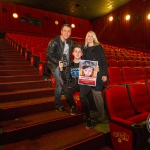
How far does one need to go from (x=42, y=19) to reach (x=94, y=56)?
975cm

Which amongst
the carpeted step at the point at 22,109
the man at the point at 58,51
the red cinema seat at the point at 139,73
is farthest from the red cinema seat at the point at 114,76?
the carpeted step at the point at 22,109

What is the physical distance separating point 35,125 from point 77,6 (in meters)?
9.03

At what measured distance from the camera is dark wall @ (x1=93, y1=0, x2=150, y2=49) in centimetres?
803

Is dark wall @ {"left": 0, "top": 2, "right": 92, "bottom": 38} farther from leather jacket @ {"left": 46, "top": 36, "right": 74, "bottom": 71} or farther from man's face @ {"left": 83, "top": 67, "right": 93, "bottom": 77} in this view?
man's face @ {"left": 83, "top": 67, "right": 93, "bottom": 77}

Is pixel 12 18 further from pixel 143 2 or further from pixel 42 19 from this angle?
pixel 143 2

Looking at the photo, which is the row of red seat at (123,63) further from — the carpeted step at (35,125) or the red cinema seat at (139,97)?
the carpeted step at (35,125)

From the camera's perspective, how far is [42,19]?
10.4 meters

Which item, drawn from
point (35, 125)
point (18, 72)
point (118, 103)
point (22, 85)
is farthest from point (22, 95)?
point (118, 103)

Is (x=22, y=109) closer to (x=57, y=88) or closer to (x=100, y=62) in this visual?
(x=57, y=88)

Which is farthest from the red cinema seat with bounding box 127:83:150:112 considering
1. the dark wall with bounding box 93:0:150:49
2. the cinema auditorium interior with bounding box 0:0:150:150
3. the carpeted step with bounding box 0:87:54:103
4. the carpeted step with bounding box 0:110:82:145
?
the dark wall with bounding box 93:0:150:49

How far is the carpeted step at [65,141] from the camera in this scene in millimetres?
1284

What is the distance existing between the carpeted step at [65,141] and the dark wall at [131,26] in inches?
304

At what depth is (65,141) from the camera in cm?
137

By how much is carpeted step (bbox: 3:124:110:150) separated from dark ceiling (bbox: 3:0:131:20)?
8333 millimetres
